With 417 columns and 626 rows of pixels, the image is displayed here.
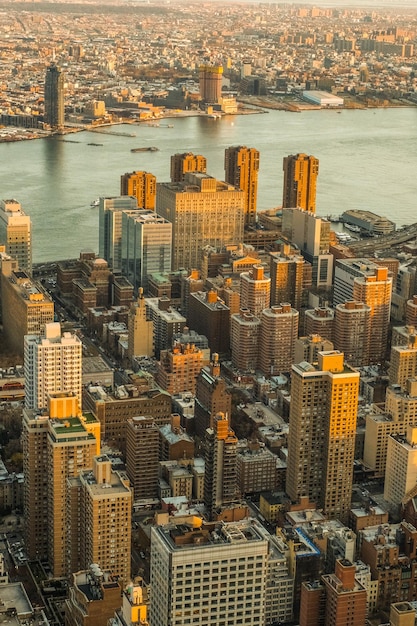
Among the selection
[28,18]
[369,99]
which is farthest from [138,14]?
[369,99]

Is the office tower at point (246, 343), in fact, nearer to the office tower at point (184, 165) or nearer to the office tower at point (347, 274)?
the office tower at point (347, 274)

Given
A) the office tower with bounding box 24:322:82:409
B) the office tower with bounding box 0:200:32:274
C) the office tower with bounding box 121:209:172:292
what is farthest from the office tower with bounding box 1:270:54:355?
the office tower with bounding box 24:322:82:409

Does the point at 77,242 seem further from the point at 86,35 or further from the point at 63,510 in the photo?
the point at 86,35

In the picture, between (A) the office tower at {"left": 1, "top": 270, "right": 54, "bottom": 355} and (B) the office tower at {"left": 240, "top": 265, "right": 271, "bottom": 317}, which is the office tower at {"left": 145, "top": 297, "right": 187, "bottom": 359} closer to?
(B) the office tower at {"left": 240, "top": 265, "right": 271, "bottom": 317}

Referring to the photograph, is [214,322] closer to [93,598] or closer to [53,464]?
[53,464]

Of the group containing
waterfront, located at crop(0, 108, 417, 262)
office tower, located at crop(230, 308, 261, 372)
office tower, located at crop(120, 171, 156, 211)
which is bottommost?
waterfront, located at crop(0, 108, 417, 262)
